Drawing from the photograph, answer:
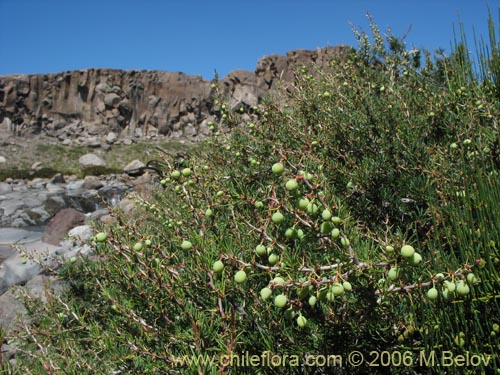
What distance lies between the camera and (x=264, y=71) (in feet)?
178

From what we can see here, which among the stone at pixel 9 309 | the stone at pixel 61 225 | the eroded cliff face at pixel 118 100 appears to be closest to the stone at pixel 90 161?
the eroded cliff face at pixel 118 100

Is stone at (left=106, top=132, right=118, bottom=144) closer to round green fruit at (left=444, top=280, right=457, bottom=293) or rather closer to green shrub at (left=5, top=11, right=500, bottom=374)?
green shrub at (left=5, top=11, right=500, bottom=374)

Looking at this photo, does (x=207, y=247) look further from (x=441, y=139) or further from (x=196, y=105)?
(x=196, y=105)

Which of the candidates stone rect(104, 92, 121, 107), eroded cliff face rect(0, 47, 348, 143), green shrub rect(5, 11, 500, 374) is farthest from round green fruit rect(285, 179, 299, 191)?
stone rect(104, 92, 121, 107)

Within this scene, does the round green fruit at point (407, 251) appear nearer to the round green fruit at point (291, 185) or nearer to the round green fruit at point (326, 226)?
the round green fruit at point (326, 226)

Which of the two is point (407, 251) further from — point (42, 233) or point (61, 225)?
point (42, 233)

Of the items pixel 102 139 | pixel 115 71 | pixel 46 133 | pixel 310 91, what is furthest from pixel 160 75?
pixel 310 91

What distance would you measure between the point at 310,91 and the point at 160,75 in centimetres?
5662

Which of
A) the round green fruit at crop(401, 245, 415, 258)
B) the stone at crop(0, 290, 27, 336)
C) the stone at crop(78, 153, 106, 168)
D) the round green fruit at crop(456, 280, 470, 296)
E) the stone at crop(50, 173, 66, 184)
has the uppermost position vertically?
the stone at crop(78, 153, 106, 168)

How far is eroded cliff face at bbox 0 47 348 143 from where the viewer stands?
159ft

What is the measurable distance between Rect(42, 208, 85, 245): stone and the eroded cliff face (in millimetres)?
39302

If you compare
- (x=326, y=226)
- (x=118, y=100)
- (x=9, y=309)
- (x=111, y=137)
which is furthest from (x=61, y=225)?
(x=118, y=100)

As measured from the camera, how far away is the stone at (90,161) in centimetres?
4052

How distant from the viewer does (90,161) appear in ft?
135
